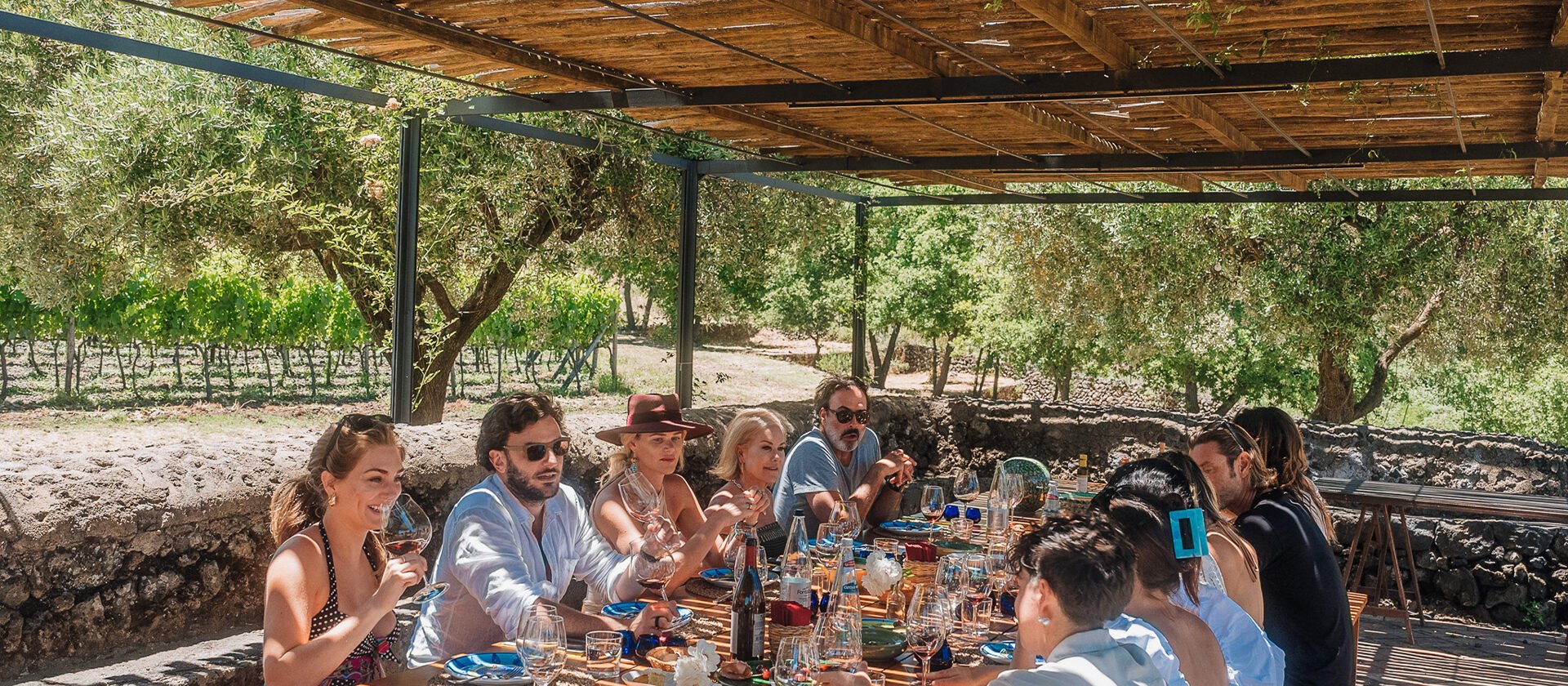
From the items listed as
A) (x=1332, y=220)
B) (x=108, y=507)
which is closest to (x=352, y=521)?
(x=108, y=507)

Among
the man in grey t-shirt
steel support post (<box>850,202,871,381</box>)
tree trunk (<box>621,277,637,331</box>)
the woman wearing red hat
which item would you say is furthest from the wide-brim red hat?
tree trunk (<box>621,277,637,331</box>)

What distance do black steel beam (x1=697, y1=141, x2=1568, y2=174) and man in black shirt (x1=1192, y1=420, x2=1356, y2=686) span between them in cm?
266

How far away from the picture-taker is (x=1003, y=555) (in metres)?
3.68

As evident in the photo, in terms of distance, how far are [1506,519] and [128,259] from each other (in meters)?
9.06

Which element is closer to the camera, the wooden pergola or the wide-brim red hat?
the wooden pergola

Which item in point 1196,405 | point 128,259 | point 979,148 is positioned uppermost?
point 979,148

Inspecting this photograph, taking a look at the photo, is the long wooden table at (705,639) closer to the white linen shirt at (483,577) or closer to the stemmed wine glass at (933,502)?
the white linen shirt at (483,577)

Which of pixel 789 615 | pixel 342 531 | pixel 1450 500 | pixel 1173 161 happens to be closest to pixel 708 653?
pixel 789 615

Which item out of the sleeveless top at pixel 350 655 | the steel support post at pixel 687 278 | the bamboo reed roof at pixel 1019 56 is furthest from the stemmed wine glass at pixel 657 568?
the steel support post at pixel 687 278

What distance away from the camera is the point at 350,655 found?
267 centimetres

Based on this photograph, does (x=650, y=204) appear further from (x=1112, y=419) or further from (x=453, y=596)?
(x=453, y=596)

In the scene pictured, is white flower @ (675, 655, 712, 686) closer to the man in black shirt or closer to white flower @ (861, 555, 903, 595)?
white flower @ (861, 555, 903, 595)

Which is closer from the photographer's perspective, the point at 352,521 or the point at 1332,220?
the point at 352,521

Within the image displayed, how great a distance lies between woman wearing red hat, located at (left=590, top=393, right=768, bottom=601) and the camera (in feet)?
11.0
